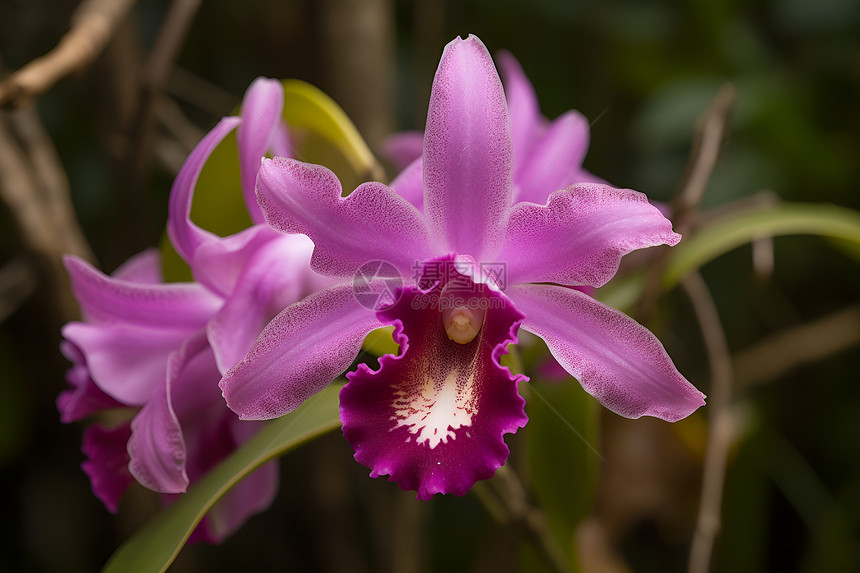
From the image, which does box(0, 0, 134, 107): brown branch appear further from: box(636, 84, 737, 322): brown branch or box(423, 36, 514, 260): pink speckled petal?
box(636, 84, 737, 322): brown branch

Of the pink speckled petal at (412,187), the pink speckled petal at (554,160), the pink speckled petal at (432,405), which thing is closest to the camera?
the pink speckled petal at (432,405)

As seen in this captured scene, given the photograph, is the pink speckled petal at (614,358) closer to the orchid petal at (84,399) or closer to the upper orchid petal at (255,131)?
the upper orchid petal at (255,131)

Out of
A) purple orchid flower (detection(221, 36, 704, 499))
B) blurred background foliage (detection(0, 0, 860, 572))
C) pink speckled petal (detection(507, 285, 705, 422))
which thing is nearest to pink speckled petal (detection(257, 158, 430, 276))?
purple orchid flower (detection(221, 36, 704, 499))

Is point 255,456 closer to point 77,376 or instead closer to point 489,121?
point 77,376

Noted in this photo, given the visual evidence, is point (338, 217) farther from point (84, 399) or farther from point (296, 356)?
point (84, 399)

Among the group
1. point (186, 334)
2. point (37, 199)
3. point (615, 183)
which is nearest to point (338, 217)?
point (186, 334)

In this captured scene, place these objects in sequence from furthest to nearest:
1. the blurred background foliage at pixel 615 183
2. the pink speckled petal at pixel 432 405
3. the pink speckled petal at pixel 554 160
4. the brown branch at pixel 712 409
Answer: the blurred background foliage at pixel 615 183 → the brown branch at pixel 712 409 → the pink speckled petal at pixel 554 160 → the pink speckled petal at pixel 432 405

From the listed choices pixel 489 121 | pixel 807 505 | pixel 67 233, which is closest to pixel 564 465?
pixel 489 121

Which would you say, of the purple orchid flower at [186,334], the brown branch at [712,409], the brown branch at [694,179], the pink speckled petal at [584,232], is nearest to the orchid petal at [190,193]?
the purple orchid flower at [186,334]
